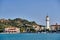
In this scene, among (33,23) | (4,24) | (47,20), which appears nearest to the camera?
(4,24)

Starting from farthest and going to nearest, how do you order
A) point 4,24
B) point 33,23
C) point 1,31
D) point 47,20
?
point 33,23
point 47,20
point 4,24
point 1,31

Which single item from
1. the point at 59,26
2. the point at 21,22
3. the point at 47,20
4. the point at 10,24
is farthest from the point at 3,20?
the point at 59,26

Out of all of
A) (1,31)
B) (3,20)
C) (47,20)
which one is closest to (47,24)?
(47,20)

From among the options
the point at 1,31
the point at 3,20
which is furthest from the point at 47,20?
the point at 1,31

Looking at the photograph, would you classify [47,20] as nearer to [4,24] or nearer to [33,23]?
[33,23]

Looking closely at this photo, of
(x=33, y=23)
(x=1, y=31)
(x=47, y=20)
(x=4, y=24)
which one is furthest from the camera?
(x=33, y=23)

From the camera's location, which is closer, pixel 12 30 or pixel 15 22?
pixel 12 30

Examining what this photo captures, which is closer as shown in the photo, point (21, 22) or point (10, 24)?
point (10, 24)

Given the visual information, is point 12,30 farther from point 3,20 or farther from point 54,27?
point 54,27
